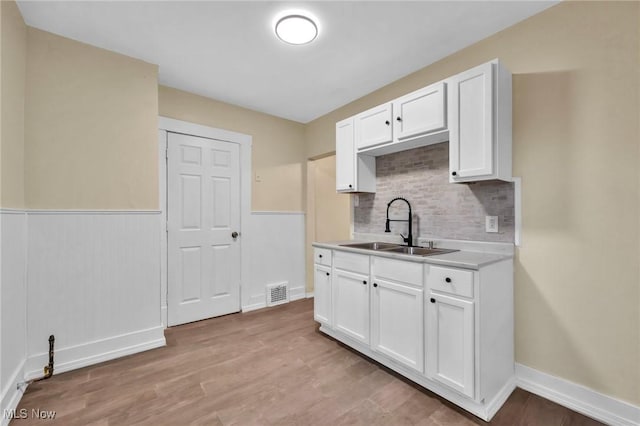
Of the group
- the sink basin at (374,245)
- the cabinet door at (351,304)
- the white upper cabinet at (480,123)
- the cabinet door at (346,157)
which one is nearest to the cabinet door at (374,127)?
the cabinet door at (346,157)

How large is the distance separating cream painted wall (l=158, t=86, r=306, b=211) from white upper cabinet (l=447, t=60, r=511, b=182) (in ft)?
7.90

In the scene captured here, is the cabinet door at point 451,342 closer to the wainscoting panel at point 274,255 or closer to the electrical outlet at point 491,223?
the electrical outlet at point 491,223

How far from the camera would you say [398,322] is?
206cm

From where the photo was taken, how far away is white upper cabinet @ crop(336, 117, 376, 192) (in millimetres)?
2900

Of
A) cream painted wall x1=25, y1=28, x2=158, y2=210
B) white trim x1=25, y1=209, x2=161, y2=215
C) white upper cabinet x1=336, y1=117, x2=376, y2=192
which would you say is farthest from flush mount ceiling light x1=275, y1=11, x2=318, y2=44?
white trim x1=25, y1=209, x2=161, y2=215

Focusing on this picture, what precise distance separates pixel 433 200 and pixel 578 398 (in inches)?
62.9

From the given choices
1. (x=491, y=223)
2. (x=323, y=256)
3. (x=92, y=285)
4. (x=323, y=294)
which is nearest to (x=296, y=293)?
(x=323, y=294)

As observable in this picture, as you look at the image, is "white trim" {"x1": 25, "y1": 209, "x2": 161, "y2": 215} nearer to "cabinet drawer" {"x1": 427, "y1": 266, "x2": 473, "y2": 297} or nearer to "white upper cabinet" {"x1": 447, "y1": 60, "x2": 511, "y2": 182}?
"cabinet drawer" {"x1": 427, "y1": 266, "x2": 473, "y2": 297}

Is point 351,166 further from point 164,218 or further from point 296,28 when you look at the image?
point 164,218

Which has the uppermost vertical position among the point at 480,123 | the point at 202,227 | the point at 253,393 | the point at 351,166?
the point at 480,123

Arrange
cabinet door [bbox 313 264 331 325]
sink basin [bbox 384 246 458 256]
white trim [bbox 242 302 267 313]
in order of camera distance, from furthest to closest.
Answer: white trim [bbox 242 302 267 313]
cabinet door [bbox 313 264 331 325]
sink basin [bbox 384 246 458 256]

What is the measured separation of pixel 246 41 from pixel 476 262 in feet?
7.64

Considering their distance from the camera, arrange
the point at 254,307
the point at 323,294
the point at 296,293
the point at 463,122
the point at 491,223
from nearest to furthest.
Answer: the point at 463,122
the point at 491,223
the point at 323,294
the point at 254,307
the point at 296,293

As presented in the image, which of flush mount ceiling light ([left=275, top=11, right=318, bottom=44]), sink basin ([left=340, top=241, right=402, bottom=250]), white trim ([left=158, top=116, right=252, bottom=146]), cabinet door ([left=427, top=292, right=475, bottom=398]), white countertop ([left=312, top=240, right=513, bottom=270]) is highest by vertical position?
flush mount ceiling light ([left=275, top=11, right=318, bottom=44])
